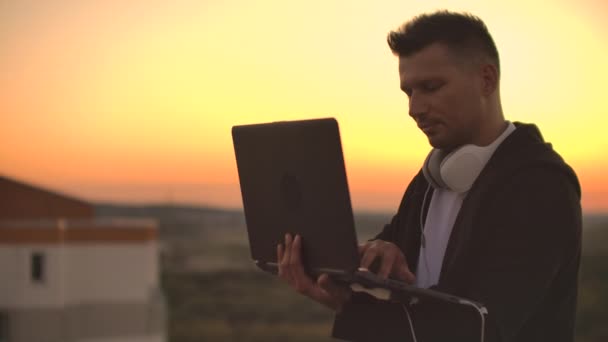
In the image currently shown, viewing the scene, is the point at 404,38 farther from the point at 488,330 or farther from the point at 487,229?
the point at 488,330

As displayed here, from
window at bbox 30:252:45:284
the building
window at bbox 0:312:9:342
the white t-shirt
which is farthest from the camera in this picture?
window at bbox 30:252:45:284

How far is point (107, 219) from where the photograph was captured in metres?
36.0

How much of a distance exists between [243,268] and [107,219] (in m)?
29.6

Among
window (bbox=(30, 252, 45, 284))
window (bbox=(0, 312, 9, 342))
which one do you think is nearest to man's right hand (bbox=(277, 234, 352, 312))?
window (bbox=(30, 252, 45, 284))

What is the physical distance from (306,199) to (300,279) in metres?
0.16

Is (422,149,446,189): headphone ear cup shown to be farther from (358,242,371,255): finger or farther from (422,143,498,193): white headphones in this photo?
(358,242,371,255): finger

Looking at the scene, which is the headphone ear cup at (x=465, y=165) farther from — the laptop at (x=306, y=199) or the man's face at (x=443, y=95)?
the laptop at (x=306, y=199)

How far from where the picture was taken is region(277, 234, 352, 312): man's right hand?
213 centimetres

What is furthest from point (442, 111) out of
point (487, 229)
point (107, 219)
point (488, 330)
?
point (107, 219)

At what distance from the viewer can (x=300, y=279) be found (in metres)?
2.16

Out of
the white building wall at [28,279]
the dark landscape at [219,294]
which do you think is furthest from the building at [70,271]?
the dark landscape at [219,294]

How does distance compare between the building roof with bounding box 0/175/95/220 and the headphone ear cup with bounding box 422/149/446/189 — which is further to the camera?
the building roof with bounding box 0/175/95/220

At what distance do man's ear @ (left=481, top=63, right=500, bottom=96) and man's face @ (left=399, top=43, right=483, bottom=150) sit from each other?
0.05 ft

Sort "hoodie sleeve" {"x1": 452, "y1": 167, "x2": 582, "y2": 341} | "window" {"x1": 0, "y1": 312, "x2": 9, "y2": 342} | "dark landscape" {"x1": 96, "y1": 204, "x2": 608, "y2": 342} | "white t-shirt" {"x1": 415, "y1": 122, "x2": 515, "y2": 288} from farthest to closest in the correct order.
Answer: "dark landscape" {"x1": 96, "y1": 204, "x2": 608, "y2": 342} → "window" {"x1": 0, "y1": 312, "x2": 9, "y2": 342} → "white t-shirt" {"x1": 415, "y1": 122, "x2": 515, "y2": 288} → "hoodie sleeve" {"x1": 452, "y1": 167, "x2": 582, "y2": 341}
